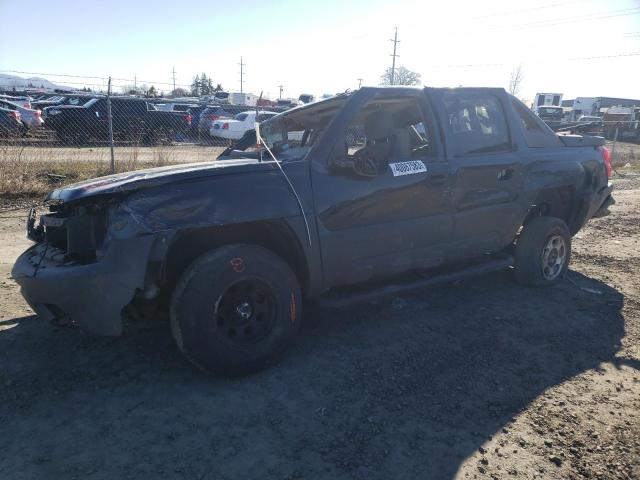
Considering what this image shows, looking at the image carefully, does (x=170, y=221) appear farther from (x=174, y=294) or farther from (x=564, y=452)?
(x=564, y=452)

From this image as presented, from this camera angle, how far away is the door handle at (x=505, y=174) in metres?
4.39

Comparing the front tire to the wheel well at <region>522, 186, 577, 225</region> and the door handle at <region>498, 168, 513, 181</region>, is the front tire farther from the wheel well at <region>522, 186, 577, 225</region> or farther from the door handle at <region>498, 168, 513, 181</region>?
the wheel well at <region>522, 186, 577, 225</region>

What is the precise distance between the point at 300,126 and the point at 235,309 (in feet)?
6.22

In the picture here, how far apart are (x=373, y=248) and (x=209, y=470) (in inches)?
76.4

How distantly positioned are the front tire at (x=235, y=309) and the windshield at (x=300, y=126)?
3.25ft

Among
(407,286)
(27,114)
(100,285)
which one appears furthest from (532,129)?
(27,114)

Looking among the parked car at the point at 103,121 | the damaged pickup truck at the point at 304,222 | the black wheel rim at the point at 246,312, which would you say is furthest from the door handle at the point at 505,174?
the parked car at the point at 103,121

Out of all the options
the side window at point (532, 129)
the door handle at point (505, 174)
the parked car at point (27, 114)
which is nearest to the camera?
the door handle at point (505, 174)

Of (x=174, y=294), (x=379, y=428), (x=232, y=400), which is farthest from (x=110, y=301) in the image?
(x=379, y=428)

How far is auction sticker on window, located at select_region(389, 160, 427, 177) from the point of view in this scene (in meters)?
3.70

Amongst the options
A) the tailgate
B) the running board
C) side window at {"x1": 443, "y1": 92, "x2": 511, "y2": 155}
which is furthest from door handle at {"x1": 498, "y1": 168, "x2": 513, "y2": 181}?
the tailgate

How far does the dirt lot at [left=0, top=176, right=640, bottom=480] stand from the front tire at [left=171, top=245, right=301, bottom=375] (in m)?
0.19

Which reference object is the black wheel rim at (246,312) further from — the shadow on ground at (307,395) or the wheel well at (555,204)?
the wheel well at (555,204)

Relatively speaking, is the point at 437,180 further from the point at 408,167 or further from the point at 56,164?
the point at 56,164
